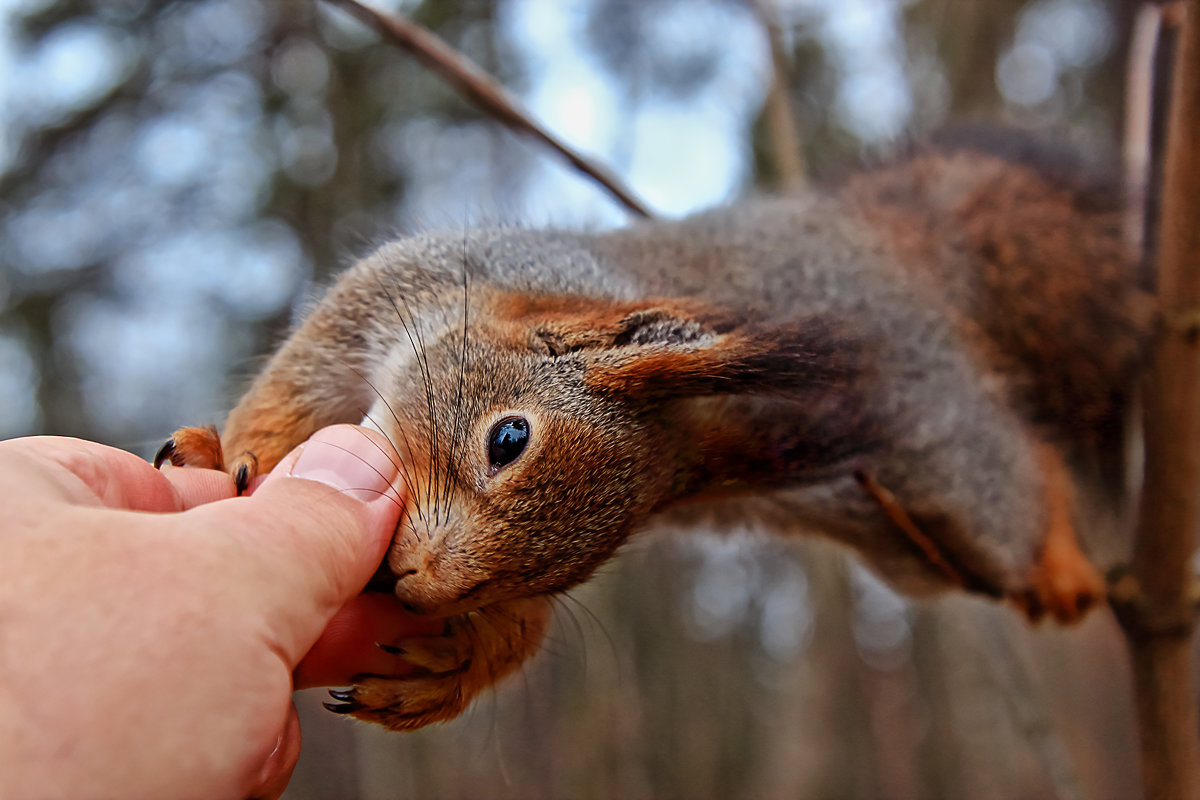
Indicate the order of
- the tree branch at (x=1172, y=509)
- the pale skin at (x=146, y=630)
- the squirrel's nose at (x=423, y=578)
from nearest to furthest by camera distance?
the pale skin at (x=146, y=630) → the squirrel's nose at (x=423, y=578) → the tree branch at (x=1172, y=509)

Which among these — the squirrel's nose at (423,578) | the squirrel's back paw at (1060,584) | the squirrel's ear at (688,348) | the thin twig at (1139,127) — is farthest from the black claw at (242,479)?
the thin twig at (1139,127)

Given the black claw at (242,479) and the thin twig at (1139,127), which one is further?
the thin twig at (1139,127)

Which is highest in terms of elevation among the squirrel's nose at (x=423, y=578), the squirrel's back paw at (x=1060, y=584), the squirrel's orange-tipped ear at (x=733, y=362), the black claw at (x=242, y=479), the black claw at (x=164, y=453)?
the squirrel's orange-tipped ear at (x=733, y=362)

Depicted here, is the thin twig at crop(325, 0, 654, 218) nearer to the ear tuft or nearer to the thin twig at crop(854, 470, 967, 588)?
the ear tuft

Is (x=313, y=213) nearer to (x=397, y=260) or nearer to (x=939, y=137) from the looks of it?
(x=397, y=260)

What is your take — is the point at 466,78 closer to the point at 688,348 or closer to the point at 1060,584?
the point at 688,348

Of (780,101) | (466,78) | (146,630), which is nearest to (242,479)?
(146,630)

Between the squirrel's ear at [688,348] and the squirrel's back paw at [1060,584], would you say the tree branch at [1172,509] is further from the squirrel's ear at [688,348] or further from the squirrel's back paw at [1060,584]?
the squirrel's ear at [688,348]

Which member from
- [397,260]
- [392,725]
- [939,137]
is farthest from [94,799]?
[939,137]

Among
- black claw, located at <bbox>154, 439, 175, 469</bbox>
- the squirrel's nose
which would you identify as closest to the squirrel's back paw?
the squirrel's nose
